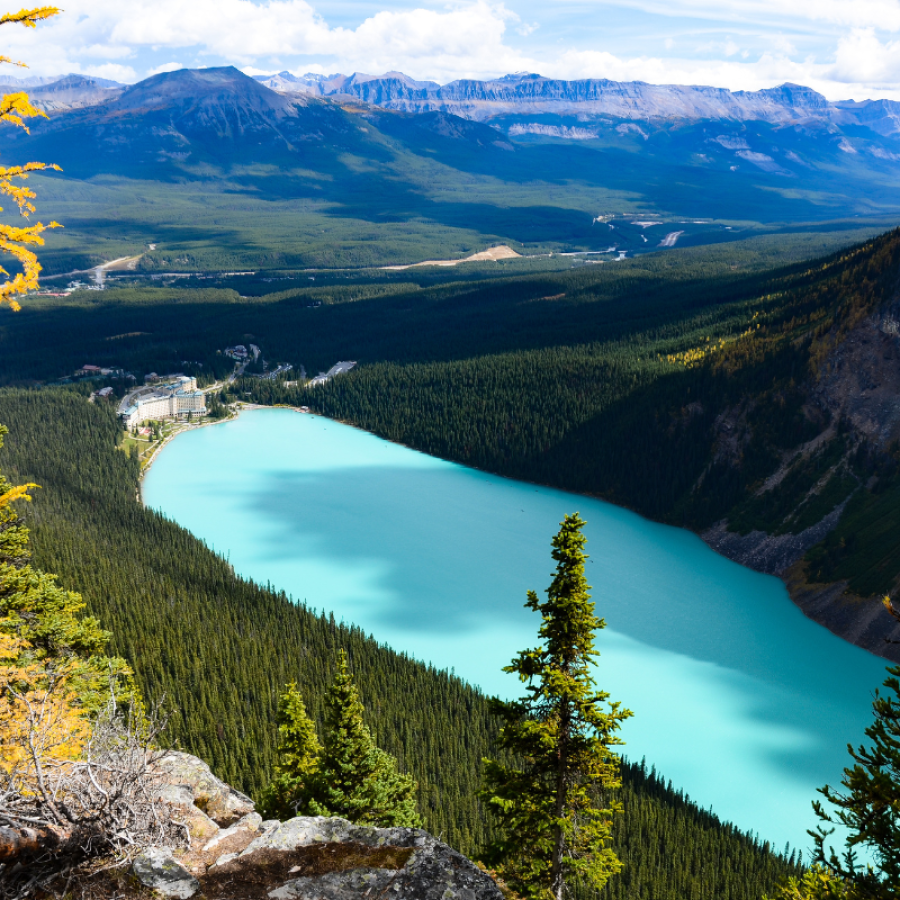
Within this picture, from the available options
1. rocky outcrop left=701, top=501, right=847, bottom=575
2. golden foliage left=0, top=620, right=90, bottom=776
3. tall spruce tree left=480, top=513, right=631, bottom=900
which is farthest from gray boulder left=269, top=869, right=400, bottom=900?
rocky outcrop left=701, top=501, right=847, bottom=575

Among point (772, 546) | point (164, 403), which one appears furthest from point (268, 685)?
point (164, 403)

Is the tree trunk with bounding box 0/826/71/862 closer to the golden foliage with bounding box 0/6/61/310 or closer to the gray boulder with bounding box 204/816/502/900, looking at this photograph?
the gray boulder with bounding box 204/816/502/900

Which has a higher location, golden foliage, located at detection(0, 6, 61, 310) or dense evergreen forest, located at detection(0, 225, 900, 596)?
golden foliage, located at detection(0, 6, 61, 310)

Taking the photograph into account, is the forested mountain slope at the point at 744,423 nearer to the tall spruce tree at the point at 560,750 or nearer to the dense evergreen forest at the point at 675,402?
the dense evergreen forest at the point at 675,402

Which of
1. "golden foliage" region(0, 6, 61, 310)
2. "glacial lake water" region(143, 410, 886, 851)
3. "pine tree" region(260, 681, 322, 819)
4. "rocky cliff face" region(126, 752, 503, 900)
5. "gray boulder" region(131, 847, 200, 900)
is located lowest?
"glacial lake water" region(143, 410, 886, 851)

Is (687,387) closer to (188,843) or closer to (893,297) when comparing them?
(893,297)

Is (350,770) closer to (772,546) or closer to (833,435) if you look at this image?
(772,546)

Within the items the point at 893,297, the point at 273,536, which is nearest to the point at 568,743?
the point at 273,536
